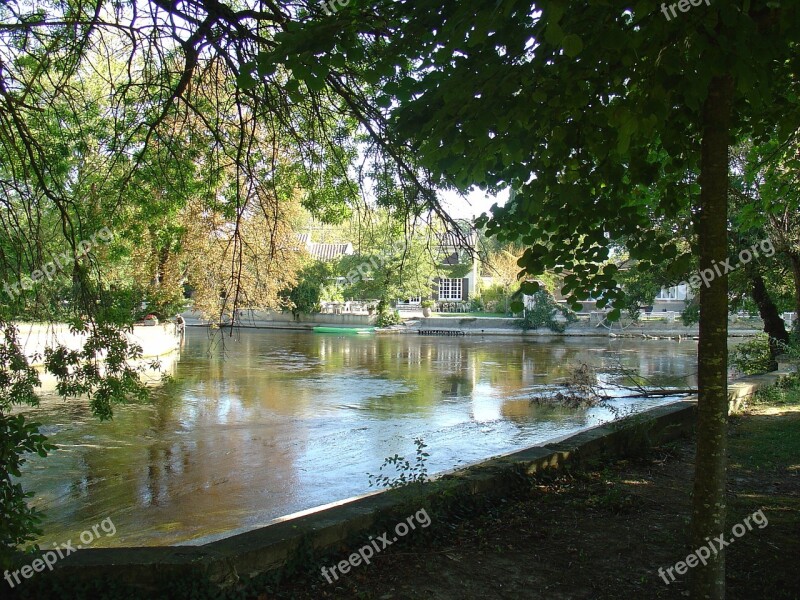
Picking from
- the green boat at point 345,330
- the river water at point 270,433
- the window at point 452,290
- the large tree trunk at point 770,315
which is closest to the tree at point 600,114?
the river water at point 270,433

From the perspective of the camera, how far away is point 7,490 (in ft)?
10.5

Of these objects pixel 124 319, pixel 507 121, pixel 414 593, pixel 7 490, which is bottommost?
pixel 414 593

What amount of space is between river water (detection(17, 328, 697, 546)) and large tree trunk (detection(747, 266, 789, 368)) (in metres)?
2.95

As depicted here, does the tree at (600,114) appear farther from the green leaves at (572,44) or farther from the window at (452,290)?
the window at (452,290)

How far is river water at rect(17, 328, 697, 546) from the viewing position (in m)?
7.98

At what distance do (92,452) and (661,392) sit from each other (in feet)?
40.7

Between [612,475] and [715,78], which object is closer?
[715,78]

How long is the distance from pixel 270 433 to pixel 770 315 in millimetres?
11656

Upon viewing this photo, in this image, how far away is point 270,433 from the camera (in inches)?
492

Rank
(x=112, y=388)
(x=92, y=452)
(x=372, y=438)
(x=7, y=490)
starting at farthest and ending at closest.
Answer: (x=372, y=438) → (x=92, y=452) → (x=112, y=388) → (x=7, y=490)

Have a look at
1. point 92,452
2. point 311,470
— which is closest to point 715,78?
point 311,470

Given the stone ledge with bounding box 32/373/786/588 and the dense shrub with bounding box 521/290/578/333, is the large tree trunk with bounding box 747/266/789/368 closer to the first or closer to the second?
the stone ledge with bounding box 32/373/786/588

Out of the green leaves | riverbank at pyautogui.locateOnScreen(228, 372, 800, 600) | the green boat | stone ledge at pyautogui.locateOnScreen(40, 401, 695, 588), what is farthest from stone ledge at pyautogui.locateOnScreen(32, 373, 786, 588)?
the green boat

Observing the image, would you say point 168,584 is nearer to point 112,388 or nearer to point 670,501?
point 112,388
